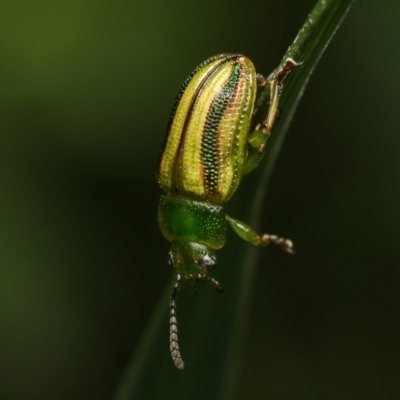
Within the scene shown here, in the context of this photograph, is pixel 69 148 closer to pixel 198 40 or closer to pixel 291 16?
pixel 198 40

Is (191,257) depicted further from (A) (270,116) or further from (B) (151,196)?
(B) (151,196)

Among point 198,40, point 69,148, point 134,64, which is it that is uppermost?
point 198,40

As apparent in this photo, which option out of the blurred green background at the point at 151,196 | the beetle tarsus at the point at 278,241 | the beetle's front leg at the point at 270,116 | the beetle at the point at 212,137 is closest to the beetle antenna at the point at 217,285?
the beetle's front leg at the point at 270,116

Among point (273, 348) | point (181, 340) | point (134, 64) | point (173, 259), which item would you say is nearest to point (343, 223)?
point (273, 348)

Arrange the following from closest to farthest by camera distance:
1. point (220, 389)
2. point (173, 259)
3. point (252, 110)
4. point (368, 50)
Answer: point (220, 389)
point (252, 110)
point (173, 259)
point (368, 50)

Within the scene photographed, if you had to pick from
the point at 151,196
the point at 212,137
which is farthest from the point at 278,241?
the point at 151,196

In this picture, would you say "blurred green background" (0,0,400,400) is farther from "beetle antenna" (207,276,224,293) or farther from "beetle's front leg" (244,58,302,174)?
"beetle antenna" (207,276,224,293)

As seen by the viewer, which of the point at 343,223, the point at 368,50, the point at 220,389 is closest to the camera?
the point at 220,389
